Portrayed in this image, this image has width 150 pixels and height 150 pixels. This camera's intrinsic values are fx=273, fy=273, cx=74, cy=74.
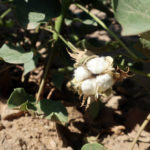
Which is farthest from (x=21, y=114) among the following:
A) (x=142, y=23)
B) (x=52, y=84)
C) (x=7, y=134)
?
(x=142, y=23)

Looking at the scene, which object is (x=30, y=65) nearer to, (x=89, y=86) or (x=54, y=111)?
(x=54, y=111)

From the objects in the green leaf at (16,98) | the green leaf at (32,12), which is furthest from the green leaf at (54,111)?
the green leaf at (32,12)

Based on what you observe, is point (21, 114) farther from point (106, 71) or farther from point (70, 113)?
point (106, 71)

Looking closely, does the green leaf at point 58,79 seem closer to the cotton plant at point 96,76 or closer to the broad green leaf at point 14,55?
the broad green leaf at point 14,55

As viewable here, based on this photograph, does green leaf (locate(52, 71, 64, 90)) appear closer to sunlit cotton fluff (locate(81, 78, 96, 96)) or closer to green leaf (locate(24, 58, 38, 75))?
green leaf (locate(24, 58, 38, 75))

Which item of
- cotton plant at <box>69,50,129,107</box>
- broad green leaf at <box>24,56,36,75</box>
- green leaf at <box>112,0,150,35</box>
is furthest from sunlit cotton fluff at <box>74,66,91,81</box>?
broad green leaf at <box>24,56,36,75</box>

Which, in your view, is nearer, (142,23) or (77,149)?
(142,23)

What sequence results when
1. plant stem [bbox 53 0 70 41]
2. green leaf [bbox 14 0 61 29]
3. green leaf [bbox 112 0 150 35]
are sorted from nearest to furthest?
1. green leaf [bbox 112 0 150 35]
2. green leaf [bbox 14 0 61 29]
3. plant stem [bbox 53 0 70 41]
